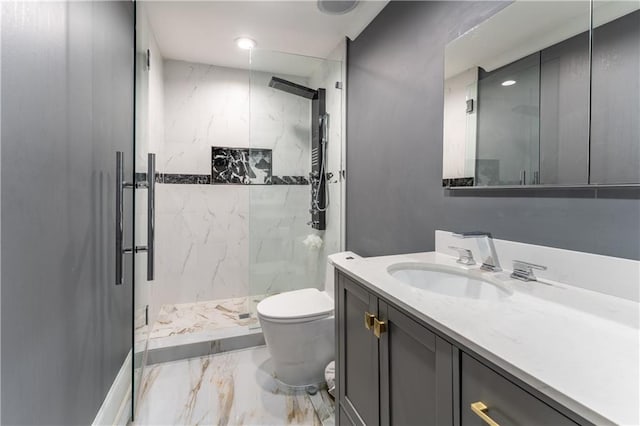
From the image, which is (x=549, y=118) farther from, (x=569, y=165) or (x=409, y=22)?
(x=409, y=22)

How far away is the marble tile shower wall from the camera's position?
258cm

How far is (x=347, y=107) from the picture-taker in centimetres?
243

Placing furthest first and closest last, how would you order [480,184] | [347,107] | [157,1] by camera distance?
[347,107], [157,1], [480,184]

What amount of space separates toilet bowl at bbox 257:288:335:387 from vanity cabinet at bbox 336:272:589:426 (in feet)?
1.53

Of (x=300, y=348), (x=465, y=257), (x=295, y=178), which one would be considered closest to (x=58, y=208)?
(x=300, y=348)

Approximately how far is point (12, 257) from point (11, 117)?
343 millimetres

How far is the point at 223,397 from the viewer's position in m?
1.76

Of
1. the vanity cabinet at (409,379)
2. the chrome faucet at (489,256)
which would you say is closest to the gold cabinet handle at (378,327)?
the vanity cabinet at (409,379)

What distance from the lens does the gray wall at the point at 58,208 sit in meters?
0.73

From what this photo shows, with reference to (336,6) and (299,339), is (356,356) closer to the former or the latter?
(299,339)

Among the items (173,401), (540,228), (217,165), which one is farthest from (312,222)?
(540,228)

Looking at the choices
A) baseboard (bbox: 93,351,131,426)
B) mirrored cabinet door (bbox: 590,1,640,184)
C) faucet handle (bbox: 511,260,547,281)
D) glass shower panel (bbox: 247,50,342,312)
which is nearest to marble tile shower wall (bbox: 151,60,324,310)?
glass shower panel (bbox: 247,50,342,312)

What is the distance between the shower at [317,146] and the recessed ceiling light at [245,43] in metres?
0.40

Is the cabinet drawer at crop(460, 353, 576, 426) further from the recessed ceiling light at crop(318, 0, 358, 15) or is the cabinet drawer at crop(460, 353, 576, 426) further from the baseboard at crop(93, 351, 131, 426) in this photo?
the recessed ceiling light at crop(318, 0, 358, 15)
